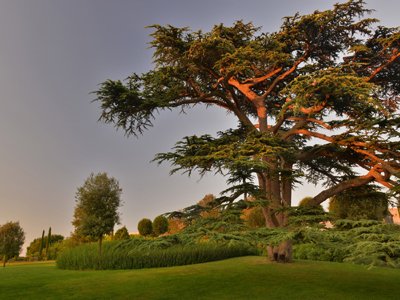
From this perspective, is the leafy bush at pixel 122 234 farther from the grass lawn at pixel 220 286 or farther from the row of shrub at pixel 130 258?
the grass lawn at pixel 220 286

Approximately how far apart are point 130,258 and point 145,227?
19.7 m

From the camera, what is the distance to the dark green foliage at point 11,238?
24.3 meters

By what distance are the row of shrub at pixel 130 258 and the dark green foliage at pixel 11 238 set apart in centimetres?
889

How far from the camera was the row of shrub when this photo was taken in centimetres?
1722

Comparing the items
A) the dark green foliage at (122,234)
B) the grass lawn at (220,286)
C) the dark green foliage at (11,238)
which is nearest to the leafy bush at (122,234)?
the dark green foliage at (122,234)

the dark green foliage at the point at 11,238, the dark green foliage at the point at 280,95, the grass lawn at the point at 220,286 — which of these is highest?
the dark green foliage at the point at 280,95

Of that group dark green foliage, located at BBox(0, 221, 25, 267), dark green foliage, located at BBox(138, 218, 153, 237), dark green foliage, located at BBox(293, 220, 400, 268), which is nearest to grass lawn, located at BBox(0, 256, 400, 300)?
dark green foliage, located at BBox(293, 220, 400, 268)

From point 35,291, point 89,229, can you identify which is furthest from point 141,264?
point 35,291

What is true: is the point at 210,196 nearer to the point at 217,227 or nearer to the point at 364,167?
the point at 364,167

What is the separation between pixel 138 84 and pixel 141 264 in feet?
34.7

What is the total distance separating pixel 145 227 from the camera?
36.5 meters

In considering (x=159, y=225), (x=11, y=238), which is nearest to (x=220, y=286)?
(x=11, y=238)

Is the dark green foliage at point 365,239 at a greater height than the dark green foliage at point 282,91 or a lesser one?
lesser

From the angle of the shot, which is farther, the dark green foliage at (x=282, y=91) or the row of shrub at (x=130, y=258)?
the row of shrub at (x=130, y=258)
